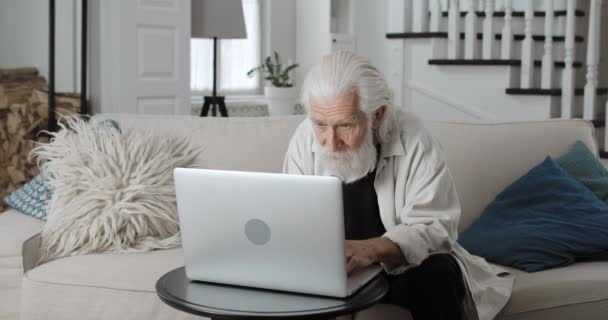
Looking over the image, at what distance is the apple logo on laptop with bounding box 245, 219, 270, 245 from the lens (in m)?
1.60

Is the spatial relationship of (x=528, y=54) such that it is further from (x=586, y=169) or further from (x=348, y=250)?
(x=348, y=250)

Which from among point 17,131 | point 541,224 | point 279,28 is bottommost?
point 541,224

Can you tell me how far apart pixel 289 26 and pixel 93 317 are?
4.50 m

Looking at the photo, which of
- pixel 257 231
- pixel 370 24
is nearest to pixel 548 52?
pixel 370 24

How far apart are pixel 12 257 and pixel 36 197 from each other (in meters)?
0.34

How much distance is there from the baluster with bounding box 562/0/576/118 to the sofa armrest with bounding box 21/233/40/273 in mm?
3156

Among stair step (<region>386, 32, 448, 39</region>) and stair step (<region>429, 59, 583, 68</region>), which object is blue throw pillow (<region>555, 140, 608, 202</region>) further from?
stair step (<region>386, 32, 448, 39</region>)

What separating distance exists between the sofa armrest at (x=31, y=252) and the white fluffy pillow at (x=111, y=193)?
0.02 meters

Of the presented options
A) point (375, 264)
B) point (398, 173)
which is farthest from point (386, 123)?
point (375, 264)

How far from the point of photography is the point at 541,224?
8.29 ft

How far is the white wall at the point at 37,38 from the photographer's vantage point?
486 centimetres

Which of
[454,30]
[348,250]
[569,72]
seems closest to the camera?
[348,250]

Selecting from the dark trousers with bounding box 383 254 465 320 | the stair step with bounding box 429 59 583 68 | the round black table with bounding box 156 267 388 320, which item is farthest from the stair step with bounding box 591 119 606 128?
the round black table with bounding box 156 267 388 320

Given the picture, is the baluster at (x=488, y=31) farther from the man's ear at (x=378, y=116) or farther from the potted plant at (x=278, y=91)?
the man's ear at (x=378, y=116)
